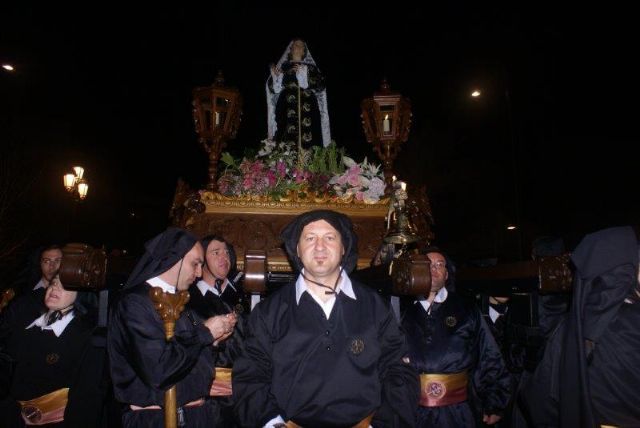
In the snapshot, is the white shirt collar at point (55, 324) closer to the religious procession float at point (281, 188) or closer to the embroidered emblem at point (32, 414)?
the embroidered emblem at point (32, 414)

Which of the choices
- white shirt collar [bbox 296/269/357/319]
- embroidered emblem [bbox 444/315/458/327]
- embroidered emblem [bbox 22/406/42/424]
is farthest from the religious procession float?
embroidered emblem [bbox 22/406/42/424]

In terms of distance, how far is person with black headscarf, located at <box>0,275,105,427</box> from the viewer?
373 cm

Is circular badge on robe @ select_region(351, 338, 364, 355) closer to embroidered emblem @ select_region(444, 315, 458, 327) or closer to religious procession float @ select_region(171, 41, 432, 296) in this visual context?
religious procession float @ select_region(171, 41, 432, 296)

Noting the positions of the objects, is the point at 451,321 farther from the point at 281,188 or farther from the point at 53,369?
the point at 53,369

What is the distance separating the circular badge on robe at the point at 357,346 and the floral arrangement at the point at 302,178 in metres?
2.55

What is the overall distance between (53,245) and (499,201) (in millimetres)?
15110

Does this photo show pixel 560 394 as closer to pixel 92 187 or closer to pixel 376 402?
pixel 376 402

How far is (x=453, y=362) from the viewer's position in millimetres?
3824

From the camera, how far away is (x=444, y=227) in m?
→ 16.6

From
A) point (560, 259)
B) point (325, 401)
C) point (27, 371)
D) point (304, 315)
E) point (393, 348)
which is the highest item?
point (560, 259)

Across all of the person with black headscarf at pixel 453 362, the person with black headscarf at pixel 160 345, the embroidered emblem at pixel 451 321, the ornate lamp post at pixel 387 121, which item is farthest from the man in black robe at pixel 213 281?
the ornate lamp post at pixel 387 121

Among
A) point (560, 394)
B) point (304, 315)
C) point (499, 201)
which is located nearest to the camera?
point (304, 315)

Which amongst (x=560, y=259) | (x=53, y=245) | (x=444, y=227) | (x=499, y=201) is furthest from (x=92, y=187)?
(x=560, y=259)

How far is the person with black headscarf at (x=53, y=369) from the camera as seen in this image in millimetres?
3734
